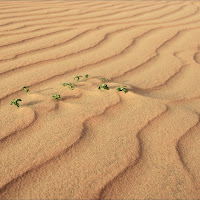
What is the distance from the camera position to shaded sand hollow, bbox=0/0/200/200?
3.52ft

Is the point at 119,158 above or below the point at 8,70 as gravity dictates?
below

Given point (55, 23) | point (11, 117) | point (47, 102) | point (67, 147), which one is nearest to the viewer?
point (67, 147)

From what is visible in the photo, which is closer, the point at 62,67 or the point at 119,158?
the point at 119,158

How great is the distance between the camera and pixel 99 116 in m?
1.45

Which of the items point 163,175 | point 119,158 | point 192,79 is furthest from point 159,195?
point 192,79

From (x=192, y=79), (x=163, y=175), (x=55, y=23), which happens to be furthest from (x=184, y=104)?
(x=55, y=23)

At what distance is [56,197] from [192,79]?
137 cm

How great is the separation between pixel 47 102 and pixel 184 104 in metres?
0.82

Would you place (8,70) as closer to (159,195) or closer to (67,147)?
(67,147)

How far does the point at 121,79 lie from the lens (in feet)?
6.32

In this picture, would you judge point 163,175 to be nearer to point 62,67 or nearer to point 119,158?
point 119,158

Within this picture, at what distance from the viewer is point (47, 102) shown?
1.55m

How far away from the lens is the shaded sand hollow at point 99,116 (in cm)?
107

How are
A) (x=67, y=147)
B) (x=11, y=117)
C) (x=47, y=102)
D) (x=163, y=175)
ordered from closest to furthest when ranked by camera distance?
1. (x=163, y=175)
2. (x=67, y=147)
3. (x=11, y=117)
4. (x=47, y=102)
